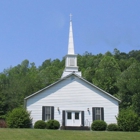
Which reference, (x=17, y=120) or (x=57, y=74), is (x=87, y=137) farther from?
(x=57, y=74)

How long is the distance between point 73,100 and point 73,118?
183cm

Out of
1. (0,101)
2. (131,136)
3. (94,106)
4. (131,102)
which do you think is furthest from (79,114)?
(131,102)

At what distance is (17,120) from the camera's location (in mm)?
30984

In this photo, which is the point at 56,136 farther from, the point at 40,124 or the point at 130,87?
the point at 130,87

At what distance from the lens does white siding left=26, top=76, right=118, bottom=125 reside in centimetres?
3338

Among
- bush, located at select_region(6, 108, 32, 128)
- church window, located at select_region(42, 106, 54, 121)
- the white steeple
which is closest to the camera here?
bush, located at select_region(6, 108, 32, 128)

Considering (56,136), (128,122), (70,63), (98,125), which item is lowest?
(56,136)

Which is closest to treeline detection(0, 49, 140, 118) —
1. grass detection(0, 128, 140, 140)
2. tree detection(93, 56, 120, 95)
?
tree detection(93, 56, 120, 95)

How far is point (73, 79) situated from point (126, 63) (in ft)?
132

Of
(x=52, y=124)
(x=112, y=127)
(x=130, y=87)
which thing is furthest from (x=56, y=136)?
(x=130, y=87)

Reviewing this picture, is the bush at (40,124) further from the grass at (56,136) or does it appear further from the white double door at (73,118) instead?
the grass at (56,136)

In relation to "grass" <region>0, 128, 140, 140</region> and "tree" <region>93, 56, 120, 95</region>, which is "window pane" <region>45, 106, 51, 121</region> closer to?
"grass" <region>0, 128, 140, 140</region>

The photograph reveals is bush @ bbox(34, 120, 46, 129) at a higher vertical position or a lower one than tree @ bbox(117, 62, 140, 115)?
lower

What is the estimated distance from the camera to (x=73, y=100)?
33938mm
